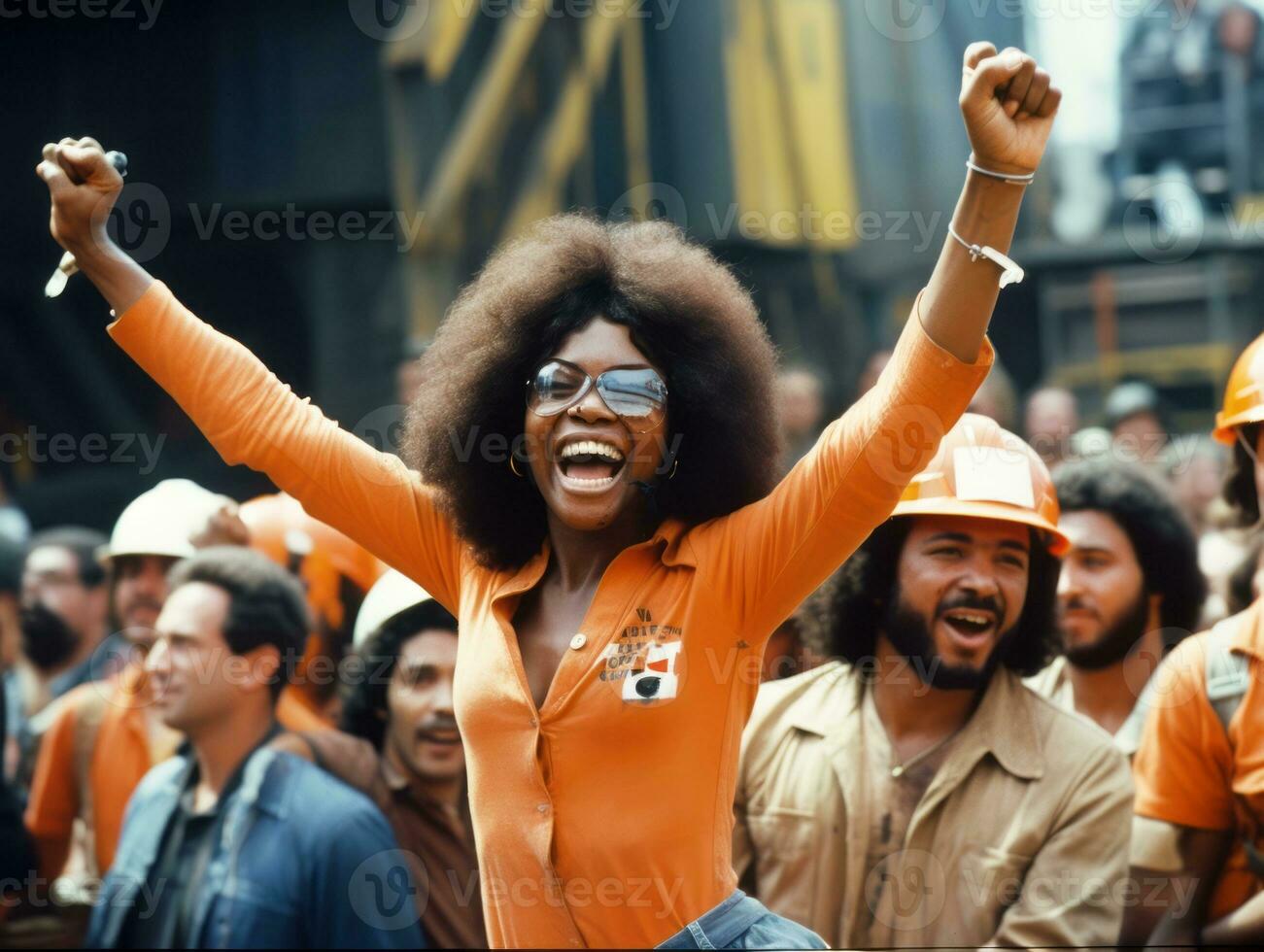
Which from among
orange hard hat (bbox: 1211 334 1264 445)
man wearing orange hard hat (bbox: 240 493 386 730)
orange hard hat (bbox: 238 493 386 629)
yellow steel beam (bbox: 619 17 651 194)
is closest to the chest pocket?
orange hard hat (bbox: 1211 334 1264 445)

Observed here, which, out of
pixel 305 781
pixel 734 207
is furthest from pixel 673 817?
pixel 734 207

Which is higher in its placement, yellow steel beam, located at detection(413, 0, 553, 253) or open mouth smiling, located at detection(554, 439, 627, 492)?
yellow steel beam, located at detection(413, 0, 553, 253)

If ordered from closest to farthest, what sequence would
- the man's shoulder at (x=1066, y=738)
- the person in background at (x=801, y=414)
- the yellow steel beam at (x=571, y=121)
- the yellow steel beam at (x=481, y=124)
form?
the man's shoulder at (x=1066, y=738), the person in background at (x=801, y=414), the yellow steel beam at (x=481, y=124), the yellow steel beam at (x=571, y=121)

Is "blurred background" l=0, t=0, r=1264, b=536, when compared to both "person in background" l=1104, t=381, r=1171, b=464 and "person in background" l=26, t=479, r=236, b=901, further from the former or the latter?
"person in background" l=26, t=479, r=236, b=901

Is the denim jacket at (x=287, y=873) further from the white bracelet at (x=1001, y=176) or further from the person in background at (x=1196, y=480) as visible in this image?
the person in background at (x=1196, y=480)

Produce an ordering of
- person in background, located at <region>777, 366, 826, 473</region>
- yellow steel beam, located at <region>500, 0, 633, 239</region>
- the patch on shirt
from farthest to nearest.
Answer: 1. yellow steel beam, located at <region>500, 0, 633, 239</region>
2. person in background, located at <region>777, 366, 826, 473</region>
3. the patch on shirt

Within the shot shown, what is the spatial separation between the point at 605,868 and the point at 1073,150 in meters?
8.44

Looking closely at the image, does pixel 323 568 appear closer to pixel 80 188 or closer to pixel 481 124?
pixel 80 188

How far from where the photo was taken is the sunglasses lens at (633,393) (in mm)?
3227

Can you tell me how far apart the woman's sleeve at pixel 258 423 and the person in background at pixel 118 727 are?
212cm

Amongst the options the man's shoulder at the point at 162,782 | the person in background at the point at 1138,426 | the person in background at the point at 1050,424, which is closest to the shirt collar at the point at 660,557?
the man's shoulder at the point at 162,782

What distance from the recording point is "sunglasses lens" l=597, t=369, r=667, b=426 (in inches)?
127

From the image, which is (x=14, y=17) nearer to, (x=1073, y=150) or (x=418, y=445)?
(x=1073, y=150)

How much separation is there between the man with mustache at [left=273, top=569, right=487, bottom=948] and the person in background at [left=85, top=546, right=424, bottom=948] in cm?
15
